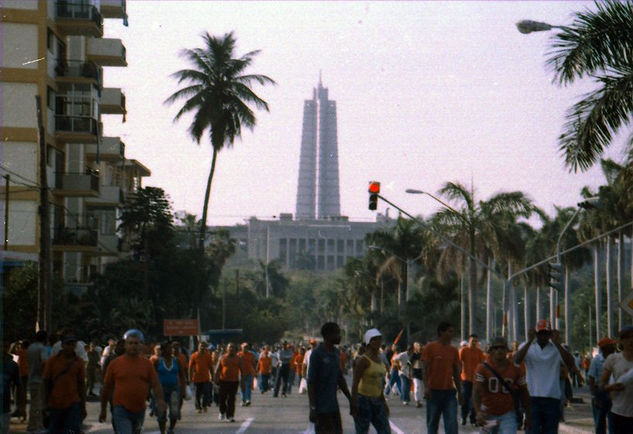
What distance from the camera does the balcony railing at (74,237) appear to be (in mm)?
51688

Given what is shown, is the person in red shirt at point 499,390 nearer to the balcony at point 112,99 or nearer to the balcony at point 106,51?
the balcony at point 106,51

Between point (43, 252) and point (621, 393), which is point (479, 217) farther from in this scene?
point (621, 393)

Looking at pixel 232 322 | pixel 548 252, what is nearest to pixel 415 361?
pixel 548 252

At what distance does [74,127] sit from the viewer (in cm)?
5153

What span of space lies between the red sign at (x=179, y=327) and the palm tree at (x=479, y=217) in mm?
13373

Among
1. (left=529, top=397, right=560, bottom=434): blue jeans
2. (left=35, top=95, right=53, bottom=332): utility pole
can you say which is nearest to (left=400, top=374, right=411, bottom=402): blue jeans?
(left=35, top=95, right=53, bottom=332): utility pole

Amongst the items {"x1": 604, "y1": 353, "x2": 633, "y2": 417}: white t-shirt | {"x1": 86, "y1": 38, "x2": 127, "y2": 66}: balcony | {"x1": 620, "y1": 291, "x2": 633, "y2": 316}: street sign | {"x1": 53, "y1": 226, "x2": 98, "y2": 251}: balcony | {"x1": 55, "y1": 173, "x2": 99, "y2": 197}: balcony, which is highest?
{"x1": 86, "y1": 38, "x2": 127, "y2": 66}: balcony

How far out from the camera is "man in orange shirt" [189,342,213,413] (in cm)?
2755

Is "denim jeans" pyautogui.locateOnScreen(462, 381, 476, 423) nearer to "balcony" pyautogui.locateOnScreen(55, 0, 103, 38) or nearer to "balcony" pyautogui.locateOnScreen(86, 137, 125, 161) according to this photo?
"balcony" pyautogui.locateOnScreen(55, 0, 103, 38)

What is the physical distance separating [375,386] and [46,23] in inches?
1473

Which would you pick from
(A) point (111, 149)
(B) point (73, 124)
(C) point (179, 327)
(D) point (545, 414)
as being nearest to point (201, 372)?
(D) point (545, 414)

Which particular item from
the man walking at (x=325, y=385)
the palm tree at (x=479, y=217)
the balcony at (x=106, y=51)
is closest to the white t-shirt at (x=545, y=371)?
the man walking at (x=325, y=385)

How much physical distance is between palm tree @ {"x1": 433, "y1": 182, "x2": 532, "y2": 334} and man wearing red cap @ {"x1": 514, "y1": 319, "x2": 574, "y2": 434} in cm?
3578

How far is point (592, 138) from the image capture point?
835 inches
